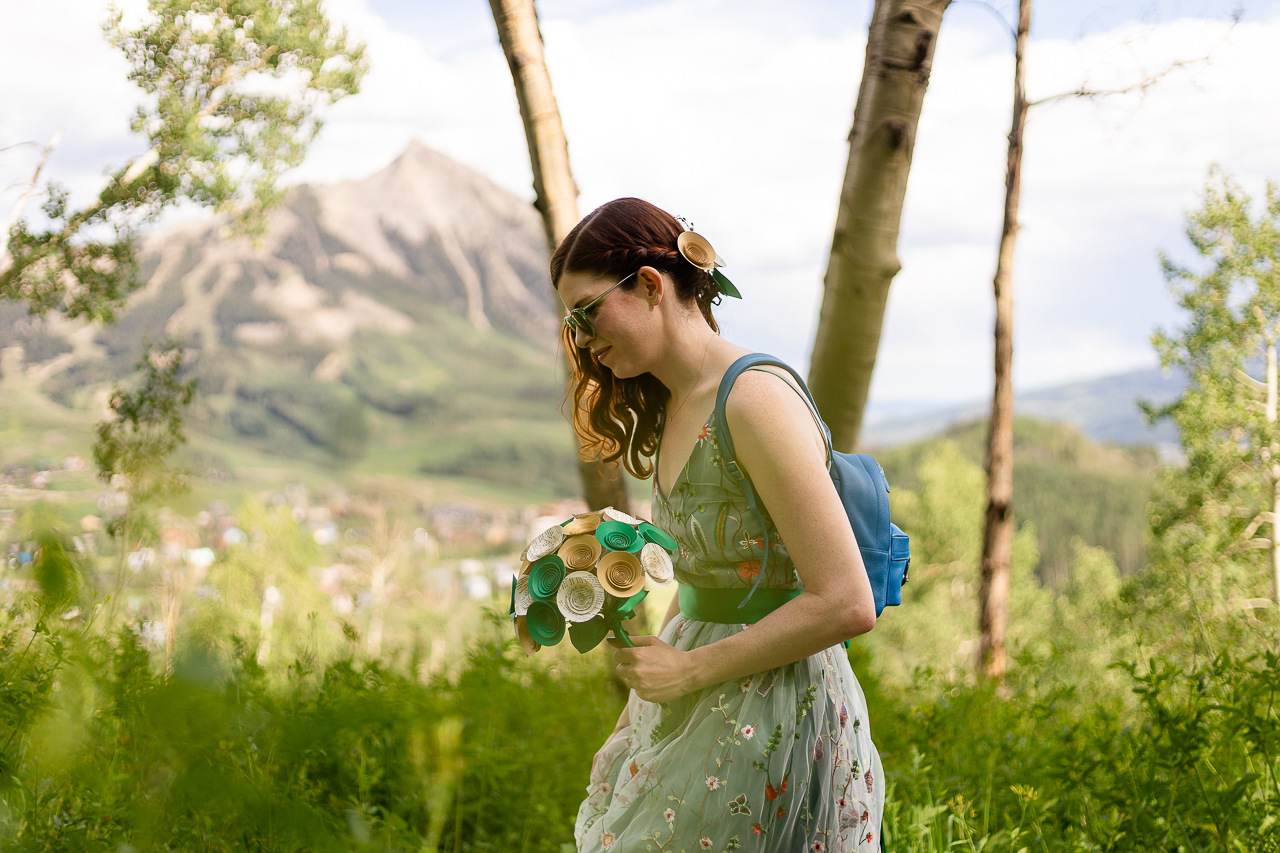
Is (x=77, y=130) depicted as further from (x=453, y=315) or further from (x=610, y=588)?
(x=453, y=315)

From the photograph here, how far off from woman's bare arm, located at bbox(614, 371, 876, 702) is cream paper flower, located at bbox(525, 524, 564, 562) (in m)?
0.20

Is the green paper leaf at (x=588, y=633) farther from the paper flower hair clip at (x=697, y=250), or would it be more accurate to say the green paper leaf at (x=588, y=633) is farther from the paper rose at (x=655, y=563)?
the paper flower hair clip at (x=697, y=250)

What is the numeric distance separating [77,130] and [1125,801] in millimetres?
7093

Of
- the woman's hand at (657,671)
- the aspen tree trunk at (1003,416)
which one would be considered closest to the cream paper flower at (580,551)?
the woman's hand at (657,671)

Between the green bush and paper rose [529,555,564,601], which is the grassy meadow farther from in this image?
paper rose [529,555,564,601]

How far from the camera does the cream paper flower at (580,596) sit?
4.16 ft

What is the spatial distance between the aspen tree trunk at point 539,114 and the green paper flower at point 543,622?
76.6 inches

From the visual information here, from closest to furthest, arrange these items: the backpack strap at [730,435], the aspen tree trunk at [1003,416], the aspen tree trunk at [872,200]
Result: the backpack strap at [730,435] → the aspen tree trunk at [872,200] → the aspen tree trunk at [1003,416]

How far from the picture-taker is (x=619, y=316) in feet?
4.57

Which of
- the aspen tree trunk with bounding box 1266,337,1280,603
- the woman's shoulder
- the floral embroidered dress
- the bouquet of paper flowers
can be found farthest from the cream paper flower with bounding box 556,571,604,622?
the aspen tree trunk with bounding box 1266,337,1280,603

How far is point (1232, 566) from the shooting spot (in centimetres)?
1322

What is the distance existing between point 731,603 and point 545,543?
33 cm

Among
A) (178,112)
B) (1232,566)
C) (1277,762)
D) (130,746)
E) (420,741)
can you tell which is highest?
(178,112)

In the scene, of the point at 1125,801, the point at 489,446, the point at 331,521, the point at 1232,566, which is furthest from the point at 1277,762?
the point at 489,446
